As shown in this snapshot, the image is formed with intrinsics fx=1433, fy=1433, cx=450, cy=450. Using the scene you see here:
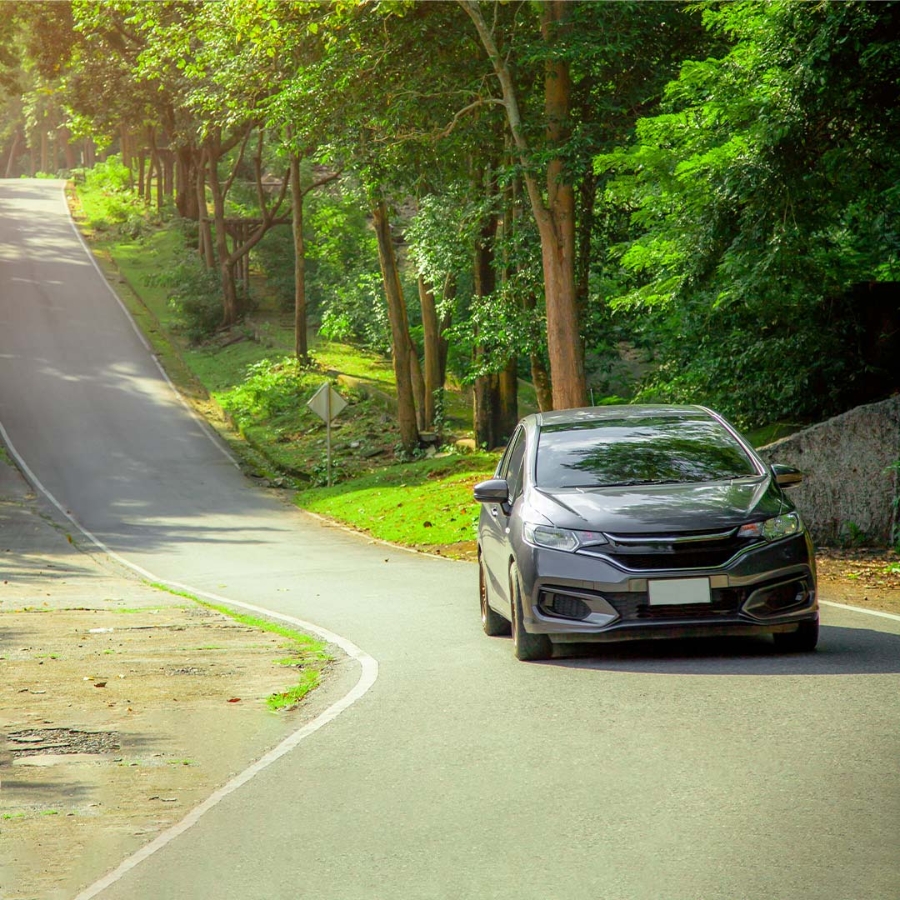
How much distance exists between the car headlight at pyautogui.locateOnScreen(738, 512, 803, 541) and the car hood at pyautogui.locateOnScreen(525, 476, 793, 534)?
0.14 feet

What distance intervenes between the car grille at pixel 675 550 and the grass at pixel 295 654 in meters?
2.32

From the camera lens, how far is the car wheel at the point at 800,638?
985cm

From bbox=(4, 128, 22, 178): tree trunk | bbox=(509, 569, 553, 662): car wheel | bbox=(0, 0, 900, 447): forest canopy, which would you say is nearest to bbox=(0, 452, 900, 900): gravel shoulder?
bbox=(509, 569, 553, 662): car wheel

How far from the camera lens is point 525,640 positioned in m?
10.2

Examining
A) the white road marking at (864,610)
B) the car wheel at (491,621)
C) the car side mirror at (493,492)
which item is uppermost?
the car side mirror at (493,492)

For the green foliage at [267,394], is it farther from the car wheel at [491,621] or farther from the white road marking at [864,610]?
the white road marking at [864,610]

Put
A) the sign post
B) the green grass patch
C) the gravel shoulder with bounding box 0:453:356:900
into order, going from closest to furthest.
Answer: the gravel shoulder with bounding box 0:453:356:900
the green grass patch
the sign post

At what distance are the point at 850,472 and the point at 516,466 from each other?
24.2ft

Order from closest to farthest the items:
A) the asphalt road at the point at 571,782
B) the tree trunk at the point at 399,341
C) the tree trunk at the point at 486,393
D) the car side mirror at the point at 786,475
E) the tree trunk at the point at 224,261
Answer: the asphalt road at the point at 571,782 → the car side mirror at the point at 786,475 → the tree trunk at the point at 486,393 → the tree trunk at the point at 399,341 → the tree trunk at the point at 224,261

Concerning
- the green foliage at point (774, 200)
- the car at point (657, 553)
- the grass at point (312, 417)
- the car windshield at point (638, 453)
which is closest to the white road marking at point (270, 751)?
the car at point (657, 553)

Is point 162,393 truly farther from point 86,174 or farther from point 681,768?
point 86,174

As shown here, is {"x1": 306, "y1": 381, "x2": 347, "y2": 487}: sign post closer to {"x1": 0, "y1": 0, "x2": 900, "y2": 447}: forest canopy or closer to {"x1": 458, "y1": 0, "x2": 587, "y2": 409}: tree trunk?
{"x1": 0, "y1": 0, "x2": 900, "y2": 447}: forest canopy

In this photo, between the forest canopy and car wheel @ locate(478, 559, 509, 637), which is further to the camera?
the forest canopy

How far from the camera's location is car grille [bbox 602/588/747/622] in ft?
31.2
